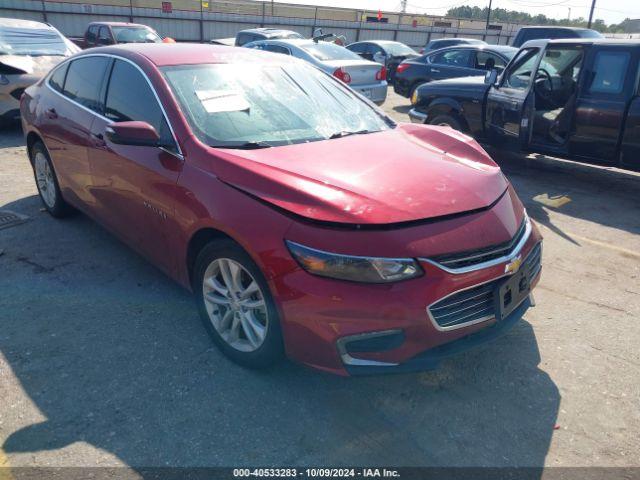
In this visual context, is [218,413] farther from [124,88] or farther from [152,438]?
[124,88]

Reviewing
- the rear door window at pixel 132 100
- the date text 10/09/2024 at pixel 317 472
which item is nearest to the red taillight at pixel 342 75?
the rear door window at pixel 132 100

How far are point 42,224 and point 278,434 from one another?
12.3ft

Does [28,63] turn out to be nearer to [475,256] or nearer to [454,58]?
[454,58]

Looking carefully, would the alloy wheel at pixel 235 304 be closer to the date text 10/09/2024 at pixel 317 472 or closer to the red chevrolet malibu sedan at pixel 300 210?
the red chevrolet malibu sedan at pixel 300 210

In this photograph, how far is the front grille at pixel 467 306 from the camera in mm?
2398

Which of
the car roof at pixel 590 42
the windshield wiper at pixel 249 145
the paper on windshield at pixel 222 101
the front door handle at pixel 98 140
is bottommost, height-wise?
the front door handle at pixel 98 140

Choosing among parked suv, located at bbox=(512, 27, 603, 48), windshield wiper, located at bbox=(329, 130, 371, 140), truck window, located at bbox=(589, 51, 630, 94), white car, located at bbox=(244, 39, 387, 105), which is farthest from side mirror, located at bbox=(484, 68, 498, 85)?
parked suv, located at bbox=(512, 27, 603, 48)

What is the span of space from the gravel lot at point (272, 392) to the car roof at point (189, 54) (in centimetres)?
165

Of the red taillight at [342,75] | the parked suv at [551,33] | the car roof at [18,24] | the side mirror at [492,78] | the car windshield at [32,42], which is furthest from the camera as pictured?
the parked suv at [551,33]

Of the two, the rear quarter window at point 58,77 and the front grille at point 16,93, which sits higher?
the rear quarter window at point 58,77

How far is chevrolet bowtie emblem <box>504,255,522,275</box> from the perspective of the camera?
2.59m

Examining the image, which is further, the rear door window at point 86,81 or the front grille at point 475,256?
the rear door window at point 86,81

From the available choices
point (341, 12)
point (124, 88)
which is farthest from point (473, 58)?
point (341, 12)

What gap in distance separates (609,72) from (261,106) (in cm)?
481
